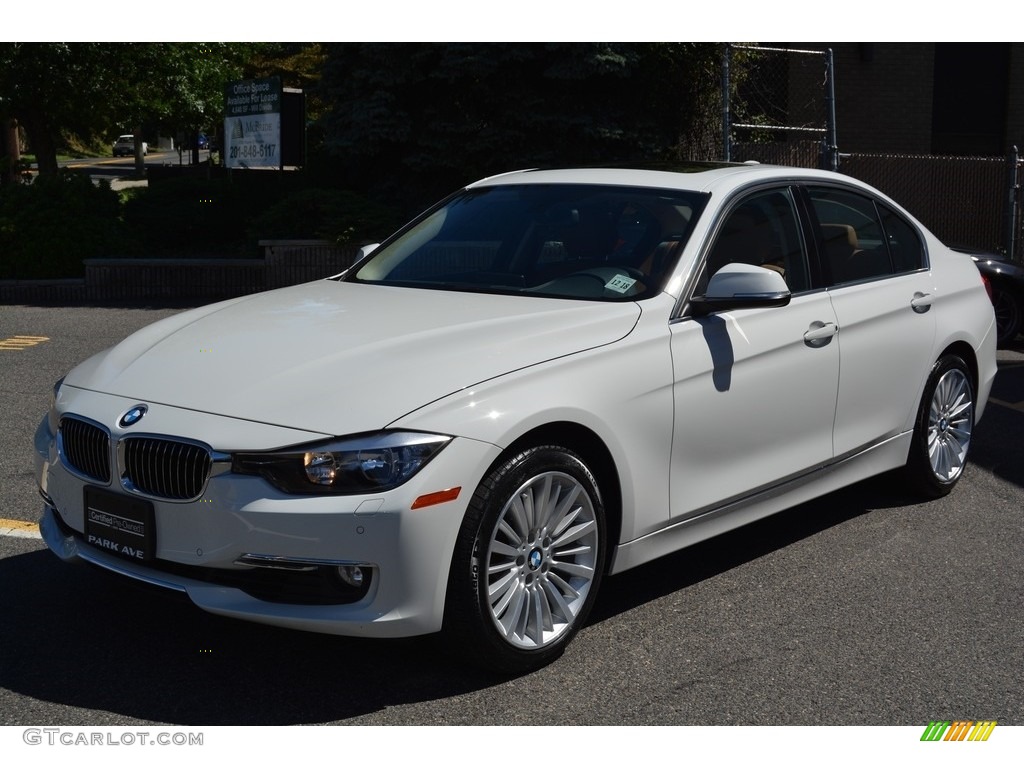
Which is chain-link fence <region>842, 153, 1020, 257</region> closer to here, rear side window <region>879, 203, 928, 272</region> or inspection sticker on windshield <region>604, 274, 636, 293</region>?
rear side window <region>879, 203, 928, 272</region>

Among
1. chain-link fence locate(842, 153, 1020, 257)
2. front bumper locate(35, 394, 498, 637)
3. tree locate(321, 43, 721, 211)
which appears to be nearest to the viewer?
front bumper locate(35, 394, 498, 637)

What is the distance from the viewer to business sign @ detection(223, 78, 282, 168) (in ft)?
58.1

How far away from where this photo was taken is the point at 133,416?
420cm

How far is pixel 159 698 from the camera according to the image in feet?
13.3

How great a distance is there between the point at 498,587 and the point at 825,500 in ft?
10.0

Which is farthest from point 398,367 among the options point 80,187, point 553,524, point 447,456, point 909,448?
point 80,187

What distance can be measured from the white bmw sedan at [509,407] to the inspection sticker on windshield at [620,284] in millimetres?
11

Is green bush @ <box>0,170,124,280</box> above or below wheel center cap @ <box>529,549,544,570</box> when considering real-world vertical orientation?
above

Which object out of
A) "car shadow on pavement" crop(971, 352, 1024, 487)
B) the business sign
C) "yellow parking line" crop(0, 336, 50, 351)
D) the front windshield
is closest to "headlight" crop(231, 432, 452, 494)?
the front windshield

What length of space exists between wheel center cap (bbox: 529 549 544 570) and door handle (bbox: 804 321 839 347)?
1.75 meters

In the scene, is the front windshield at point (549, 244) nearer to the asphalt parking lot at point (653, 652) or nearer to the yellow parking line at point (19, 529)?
the asphalt parking lot at point (653, 652)

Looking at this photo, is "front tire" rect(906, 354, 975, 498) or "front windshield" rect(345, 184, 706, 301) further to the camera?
"front tire" rect(906, 354, 975, 498)
